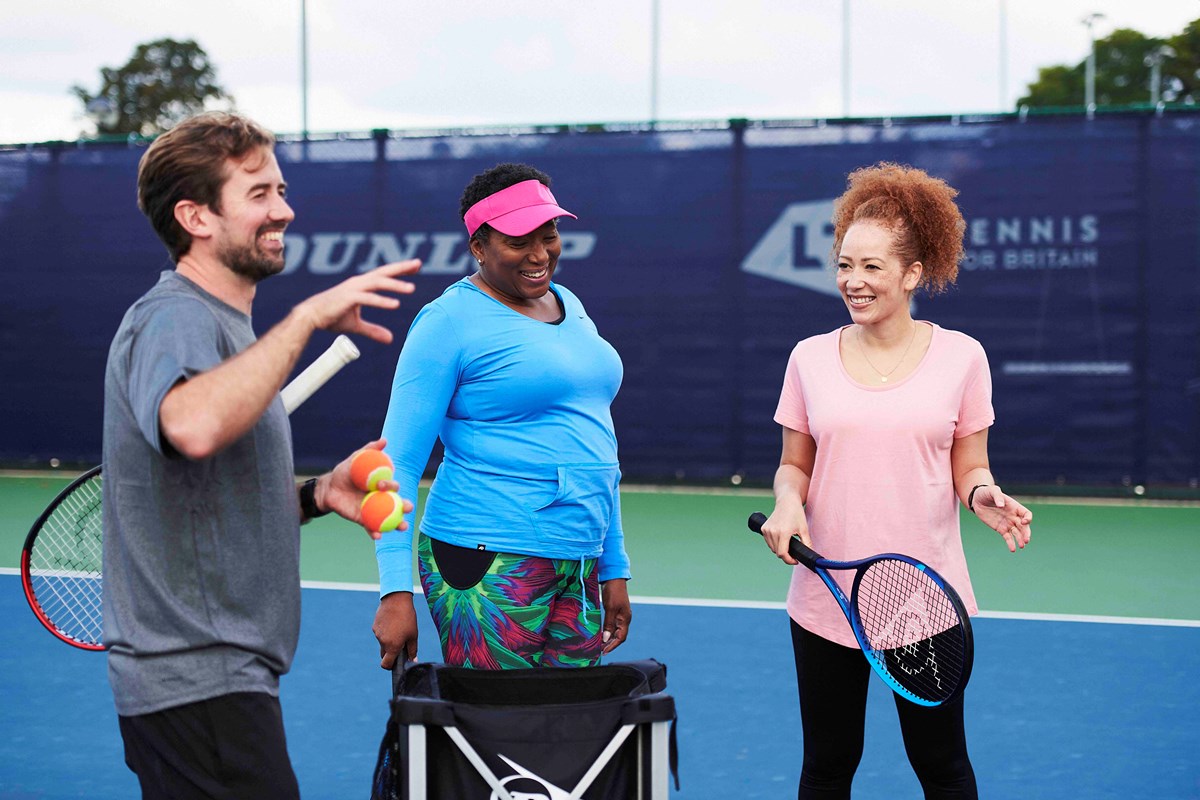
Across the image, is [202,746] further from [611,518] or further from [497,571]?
[611,518]

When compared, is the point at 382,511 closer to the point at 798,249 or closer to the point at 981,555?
the point at 981,555

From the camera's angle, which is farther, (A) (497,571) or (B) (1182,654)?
(B) (1182,654)

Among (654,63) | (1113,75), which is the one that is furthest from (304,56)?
(1113,75)

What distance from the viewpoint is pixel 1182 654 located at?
4.61 m

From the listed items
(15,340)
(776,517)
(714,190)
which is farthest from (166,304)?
(15,340)

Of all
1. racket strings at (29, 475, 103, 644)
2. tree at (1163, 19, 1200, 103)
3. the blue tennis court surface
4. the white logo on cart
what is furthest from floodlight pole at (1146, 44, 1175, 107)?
the white logo on cart

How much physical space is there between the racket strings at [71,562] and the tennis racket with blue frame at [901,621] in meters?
1.39

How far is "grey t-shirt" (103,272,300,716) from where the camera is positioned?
5.85 ft

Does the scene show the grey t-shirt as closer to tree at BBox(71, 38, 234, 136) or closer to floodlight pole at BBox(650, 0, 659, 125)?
floodlight pole at BBox(650, 0, 659, 125)

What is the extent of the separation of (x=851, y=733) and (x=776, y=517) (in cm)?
46

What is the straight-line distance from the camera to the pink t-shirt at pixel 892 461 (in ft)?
8.20

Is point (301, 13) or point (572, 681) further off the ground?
point (301, 13)

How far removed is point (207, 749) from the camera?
5.99 feet

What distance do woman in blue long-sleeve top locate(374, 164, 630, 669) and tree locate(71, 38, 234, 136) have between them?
26560 millimetres
